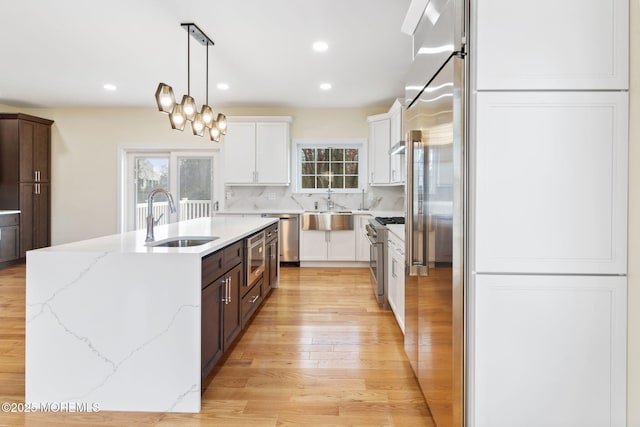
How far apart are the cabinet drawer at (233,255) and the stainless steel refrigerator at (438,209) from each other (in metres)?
1.15

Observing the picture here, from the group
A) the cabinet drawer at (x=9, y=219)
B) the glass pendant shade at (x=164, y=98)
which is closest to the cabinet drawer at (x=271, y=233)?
the glass pendant shade at (x=164, y=98)

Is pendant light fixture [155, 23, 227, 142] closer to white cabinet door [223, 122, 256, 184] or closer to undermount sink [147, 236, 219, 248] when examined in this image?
undermount sink [147, 236, 219, 248]

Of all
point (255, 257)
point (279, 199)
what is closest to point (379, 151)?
point (279, 199)

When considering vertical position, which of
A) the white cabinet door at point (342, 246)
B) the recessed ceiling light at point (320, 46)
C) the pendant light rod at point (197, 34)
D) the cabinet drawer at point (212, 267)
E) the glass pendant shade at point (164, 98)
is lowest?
the white cabinet door at point (342, 246)

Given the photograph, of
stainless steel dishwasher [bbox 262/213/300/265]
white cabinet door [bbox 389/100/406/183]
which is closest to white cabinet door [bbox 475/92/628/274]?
white cabinet door [bbox 389/100/406/183]

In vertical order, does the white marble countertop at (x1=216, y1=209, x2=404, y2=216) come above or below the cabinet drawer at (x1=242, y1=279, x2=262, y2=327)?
above

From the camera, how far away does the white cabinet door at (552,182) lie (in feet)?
5.04

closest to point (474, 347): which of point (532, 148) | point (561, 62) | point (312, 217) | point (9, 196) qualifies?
point (532, 148)

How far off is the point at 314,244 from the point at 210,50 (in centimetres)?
320

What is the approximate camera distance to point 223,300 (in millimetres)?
2600

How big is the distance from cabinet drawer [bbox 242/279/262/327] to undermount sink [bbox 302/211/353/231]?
2.59 metres

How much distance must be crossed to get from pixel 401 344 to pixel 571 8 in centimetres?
234

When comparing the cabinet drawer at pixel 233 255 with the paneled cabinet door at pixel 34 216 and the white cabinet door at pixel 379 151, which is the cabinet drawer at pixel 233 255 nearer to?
the white cabinet door at pixel 379 151

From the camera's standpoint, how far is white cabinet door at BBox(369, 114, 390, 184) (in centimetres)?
630
